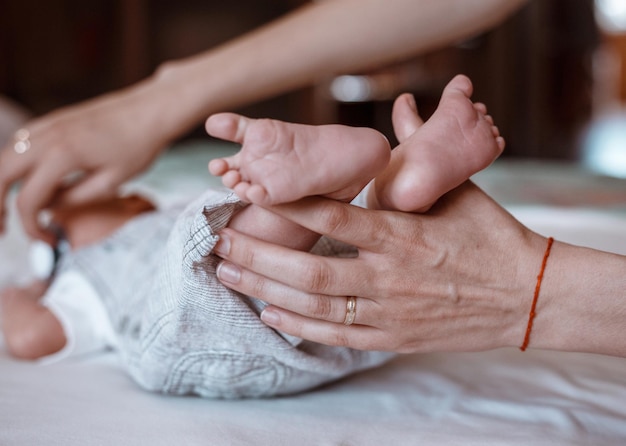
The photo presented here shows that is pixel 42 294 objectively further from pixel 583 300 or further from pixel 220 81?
pixel 583 300

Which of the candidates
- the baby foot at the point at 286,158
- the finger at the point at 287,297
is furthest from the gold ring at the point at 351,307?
the baby foot at the point at 286,158

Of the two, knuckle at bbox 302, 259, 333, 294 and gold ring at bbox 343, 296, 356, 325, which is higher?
knuckle at bbox 302, 259, 333, 294

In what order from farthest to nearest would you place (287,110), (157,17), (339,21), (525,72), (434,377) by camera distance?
1. (525,72)
2. (287,110)
3. (157,17)
4. (339,21)
5. (434,377)

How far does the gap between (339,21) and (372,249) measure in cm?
60

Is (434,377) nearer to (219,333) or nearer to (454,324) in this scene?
(454,324)

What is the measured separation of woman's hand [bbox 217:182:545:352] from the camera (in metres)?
0.58

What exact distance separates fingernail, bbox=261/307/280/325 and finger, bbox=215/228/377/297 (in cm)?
4

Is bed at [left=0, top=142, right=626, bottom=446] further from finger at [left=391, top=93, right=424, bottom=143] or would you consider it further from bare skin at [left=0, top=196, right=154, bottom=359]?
finger at [left=391, top=93, right=424, bottom=143]

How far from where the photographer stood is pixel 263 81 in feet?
3.54

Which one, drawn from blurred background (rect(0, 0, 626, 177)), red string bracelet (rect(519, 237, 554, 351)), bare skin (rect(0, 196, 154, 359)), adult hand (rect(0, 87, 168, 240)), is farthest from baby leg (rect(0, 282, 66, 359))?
blurred background (rect(0, 0, 626, 177))

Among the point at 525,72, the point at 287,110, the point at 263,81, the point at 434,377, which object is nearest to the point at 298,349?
the point at 434,377

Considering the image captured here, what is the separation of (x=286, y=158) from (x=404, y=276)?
0.16 meters

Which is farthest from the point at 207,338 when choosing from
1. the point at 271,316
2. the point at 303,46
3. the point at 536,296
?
the point at 303,46

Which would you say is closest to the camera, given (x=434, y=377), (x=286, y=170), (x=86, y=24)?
(x=286, y=170)
